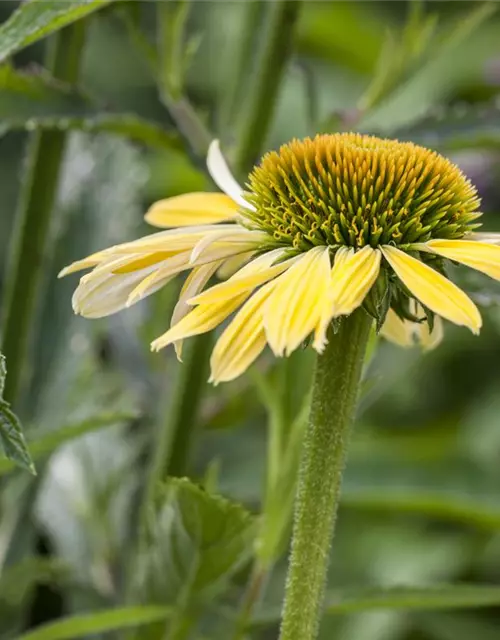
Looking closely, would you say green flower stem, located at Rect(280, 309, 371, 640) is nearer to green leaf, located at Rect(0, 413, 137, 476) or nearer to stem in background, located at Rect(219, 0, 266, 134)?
green leaf, located at Rect(0, 413, 137, 476)

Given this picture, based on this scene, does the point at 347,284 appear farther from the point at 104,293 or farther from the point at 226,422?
the point at 226,422

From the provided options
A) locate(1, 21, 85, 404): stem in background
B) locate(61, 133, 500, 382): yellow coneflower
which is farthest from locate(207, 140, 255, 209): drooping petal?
locate(1, 21, 85, 404): stem in background

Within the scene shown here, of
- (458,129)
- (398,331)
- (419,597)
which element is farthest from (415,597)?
(458,129)

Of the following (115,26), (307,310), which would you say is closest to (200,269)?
(307,310)

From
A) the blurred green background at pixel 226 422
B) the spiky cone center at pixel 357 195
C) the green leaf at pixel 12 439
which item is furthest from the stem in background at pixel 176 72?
the green leaf at pixel 12 439

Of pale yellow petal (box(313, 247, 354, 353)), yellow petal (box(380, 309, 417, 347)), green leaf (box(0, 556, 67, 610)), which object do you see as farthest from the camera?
green leaf (box(0, 556, 67, 610))

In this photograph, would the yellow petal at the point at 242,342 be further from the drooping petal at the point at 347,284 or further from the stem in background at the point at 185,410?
the stem in background at the point at 185,410

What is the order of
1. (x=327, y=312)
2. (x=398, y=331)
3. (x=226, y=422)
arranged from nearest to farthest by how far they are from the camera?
(x=327, y=312) < (x=398, y=331) < (x=226, y=422)
